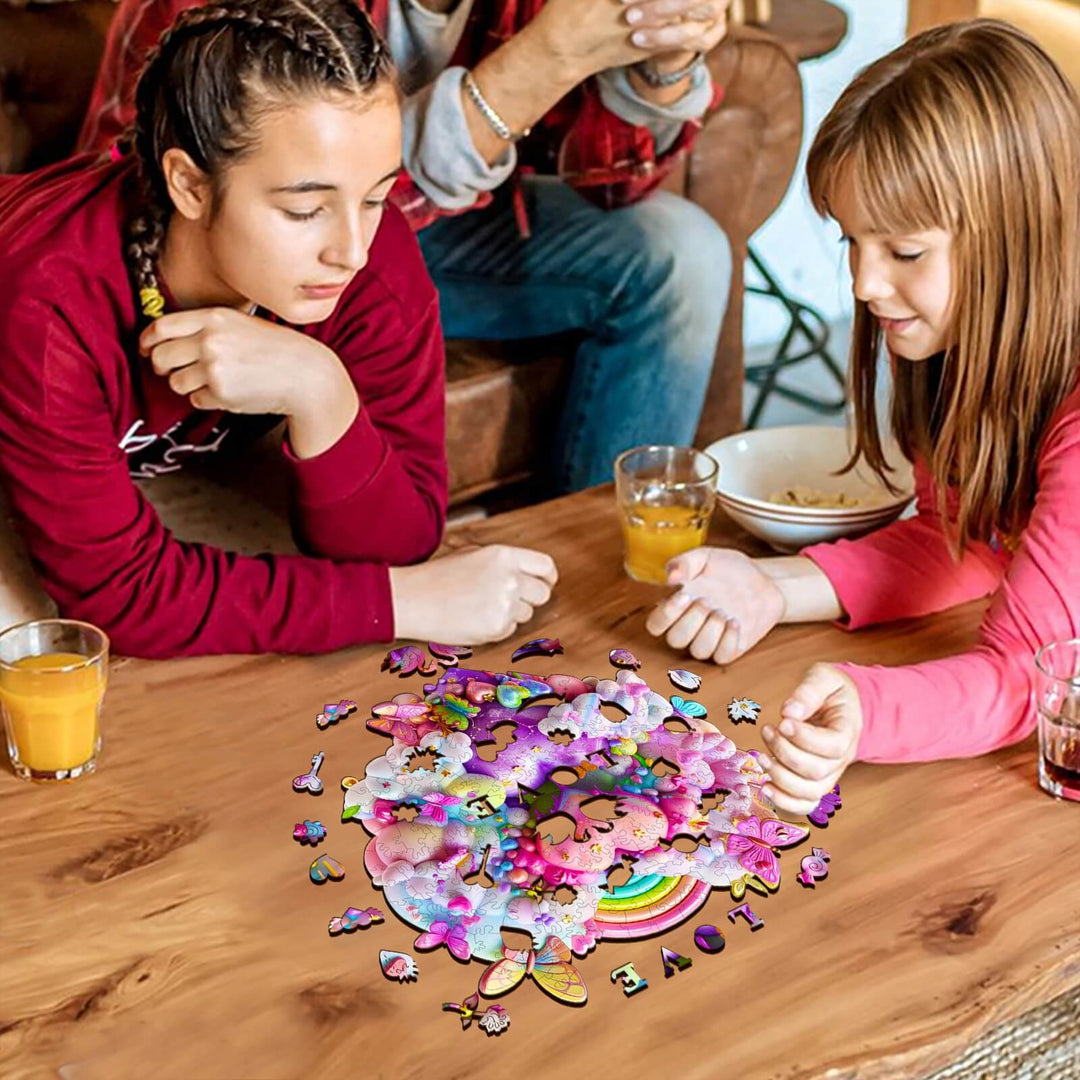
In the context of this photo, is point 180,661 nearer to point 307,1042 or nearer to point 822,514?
point 307,1042

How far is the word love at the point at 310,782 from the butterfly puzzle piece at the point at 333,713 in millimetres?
64

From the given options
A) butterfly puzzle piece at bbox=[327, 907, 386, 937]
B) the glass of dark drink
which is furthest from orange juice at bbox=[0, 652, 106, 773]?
the glass of dark drink

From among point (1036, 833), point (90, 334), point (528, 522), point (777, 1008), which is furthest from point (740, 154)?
point (777, 1008)

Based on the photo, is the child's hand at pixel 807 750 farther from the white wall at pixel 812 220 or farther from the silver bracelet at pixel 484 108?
the white wall at pixel 812 220

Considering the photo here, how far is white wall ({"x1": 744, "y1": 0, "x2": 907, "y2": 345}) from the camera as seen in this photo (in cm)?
352

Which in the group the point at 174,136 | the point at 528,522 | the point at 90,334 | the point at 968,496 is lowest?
the point at 528,522

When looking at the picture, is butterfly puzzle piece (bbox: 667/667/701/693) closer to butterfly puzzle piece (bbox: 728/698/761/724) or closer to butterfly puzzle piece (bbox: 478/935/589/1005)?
butterfly puzzle piece (bbox: 728/698/761/724)

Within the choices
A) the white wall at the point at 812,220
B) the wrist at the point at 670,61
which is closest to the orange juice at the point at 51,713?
the wrist at the point at 670,61

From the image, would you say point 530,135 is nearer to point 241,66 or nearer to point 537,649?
point 241,66

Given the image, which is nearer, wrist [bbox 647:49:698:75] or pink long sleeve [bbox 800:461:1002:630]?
pink long sleeve [bbox 800:461:1002:630]

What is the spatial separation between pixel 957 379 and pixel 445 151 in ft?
2.36

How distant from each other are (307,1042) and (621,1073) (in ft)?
0.64

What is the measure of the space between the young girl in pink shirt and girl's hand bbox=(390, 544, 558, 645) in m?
0.13

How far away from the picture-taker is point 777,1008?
1.02 meters
